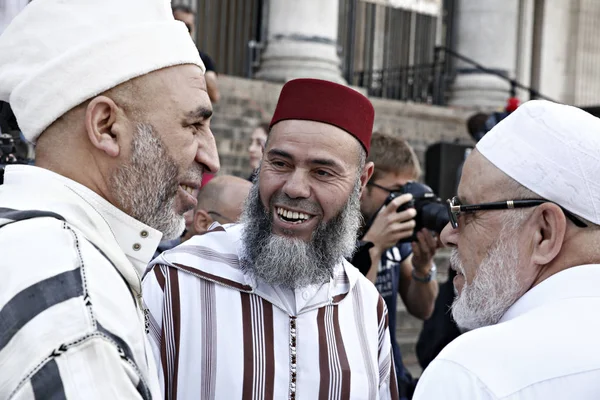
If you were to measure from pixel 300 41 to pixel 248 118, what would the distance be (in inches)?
60.6

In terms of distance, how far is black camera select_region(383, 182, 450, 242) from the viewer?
3742 millimetres

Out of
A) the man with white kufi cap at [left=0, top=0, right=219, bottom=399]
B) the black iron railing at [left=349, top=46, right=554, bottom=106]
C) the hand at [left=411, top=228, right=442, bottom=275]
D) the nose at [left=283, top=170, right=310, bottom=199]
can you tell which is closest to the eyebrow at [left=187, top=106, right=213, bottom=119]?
the man with white kufi cap at [left=0, top=0, right=219, bottom=399]

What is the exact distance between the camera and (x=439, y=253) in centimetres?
852

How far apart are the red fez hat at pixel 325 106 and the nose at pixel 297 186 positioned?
0.66 feet

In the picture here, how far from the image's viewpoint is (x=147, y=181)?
1709mm

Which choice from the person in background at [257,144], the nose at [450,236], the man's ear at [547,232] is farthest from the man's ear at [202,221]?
the man's ear at [547,232]

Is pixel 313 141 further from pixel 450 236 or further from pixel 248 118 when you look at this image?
pixel 248 118

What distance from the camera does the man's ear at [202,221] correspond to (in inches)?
153

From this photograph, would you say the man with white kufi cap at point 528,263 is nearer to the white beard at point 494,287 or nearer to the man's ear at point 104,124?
the white beard at point 494,287

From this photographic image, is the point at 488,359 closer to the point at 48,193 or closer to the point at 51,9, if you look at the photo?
the point at 48,193

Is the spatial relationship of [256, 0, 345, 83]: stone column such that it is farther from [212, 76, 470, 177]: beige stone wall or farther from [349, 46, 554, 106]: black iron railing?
[349, 46, 554, 106]: black iron railing

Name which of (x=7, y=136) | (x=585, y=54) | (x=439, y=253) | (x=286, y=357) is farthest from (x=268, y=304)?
(x=585, y=54)

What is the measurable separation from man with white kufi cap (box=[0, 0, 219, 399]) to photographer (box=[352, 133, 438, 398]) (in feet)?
6.12

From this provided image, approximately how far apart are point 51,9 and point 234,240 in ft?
4.10
